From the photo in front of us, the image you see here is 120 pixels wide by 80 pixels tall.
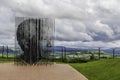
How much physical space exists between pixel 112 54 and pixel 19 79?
65.1ft

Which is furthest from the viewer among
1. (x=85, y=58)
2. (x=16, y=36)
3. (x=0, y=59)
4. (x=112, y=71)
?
(x=0, y=59)

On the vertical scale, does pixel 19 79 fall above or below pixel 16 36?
below

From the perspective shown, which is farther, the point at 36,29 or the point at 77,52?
the point at 77,52

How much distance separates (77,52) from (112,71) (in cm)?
1780

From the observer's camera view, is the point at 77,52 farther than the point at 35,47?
Yes

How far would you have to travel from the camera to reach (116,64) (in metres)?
21.4

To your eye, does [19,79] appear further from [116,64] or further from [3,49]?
[3,49]

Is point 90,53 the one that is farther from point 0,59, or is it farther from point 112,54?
point 0,59

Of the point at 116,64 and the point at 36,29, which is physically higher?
the point at 36,29

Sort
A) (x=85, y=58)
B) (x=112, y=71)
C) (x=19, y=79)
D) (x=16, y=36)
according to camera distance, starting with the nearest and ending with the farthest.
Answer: (x=19, y=79)
(x=112, y=71)
(x=16, y=36)
(x=85, y=58)

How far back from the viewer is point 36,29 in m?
29.1

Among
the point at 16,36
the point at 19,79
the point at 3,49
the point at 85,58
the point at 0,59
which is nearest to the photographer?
the point at 19,79

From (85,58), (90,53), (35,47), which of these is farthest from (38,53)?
(90,53)

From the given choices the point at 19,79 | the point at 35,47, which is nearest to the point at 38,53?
the point at 35,47
